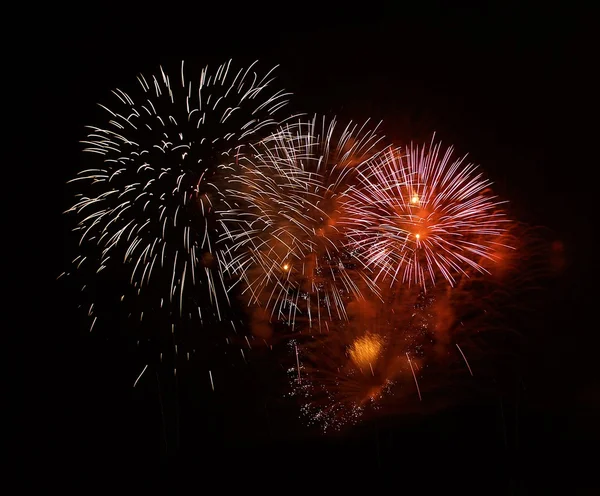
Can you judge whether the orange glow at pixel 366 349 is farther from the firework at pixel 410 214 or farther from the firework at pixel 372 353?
the firework at pixel 410 214

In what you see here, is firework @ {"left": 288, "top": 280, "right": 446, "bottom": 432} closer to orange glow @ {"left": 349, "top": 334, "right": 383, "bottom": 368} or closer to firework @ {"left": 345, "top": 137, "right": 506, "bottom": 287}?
orange glow @ {"left": 349, "top": 334, "right": 383, "bottom": 368}

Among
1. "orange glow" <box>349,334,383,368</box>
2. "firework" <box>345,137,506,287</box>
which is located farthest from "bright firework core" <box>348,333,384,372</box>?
"firework" <box>345,137,506,287</box>

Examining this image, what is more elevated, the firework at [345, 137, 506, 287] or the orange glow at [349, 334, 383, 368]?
the firework at [345, 137, 506, 287]

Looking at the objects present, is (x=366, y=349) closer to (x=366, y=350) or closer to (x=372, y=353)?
(x=366, y=350)

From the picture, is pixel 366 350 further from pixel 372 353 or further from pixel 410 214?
pixel 410 214

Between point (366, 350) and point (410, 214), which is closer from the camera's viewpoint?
point (410, 214)

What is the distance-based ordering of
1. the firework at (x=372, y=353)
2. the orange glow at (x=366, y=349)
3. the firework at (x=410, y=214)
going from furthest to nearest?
1. the orange glow at (x=366, y=349)
2. the firework at (x=372, y=353)
3. the firework at (x=410, y=214)

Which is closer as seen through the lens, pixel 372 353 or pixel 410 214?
pixel 410 214

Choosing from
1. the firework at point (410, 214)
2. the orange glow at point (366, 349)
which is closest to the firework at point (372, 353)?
the orange glow at point (366, 349)

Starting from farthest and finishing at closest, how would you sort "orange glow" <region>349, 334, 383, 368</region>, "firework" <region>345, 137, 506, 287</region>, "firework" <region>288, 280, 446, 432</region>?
1. "orange glow" <region>349, 334, 383, 368</region>
2. "firework" <region>288, 280, 446, 432</region>
3. "firework" <region>345, 137, 506, 287</region>

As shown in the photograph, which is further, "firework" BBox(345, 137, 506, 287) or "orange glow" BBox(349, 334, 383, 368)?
"orange glow" BBox(349, 334, 383, 368)

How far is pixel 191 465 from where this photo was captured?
12766 mm

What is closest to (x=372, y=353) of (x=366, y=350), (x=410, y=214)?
(x=366, y=350)

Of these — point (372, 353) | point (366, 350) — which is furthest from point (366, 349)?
point (372, 353)
